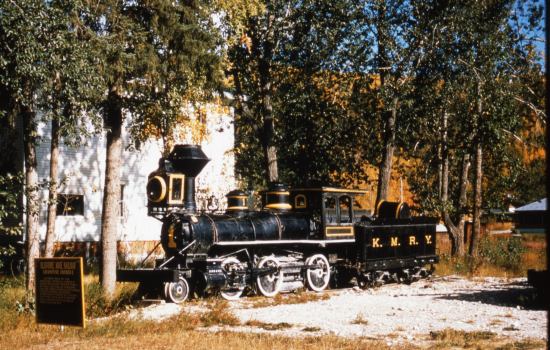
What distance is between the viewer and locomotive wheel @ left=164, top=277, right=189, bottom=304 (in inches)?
707

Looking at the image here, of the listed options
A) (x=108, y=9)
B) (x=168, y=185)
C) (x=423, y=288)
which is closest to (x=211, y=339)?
(x=168, y=185)

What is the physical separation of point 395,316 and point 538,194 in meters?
57.1

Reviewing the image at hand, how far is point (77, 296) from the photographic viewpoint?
1166 cm

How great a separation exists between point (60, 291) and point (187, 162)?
725 centimetres

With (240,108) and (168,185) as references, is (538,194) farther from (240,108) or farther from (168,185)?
(168,185)

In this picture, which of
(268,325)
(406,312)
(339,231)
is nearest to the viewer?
(268,325)

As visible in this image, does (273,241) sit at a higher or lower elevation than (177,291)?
higher

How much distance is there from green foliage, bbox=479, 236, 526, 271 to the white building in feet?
34.1

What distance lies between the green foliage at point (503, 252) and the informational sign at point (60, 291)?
A: 1870 cm

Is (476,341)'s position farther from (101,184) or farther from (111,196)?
(101,184)

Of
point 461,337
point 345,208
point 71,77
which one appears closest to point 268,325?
point 461,337

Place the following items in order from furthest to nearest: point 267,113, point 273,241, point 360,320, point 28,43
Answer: point 267,113
point 273,241
point 360,320
point 28,43

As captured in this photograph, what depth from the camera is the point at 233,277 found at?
62.9ft

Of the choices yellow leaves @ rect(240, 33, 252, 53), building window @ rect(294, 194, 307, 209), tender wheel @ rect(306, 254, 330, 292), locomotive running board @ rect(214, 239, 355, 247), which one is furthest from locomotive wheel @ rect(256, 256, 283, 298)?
yellow leaves @ rect(240, 33, 252, 53)
